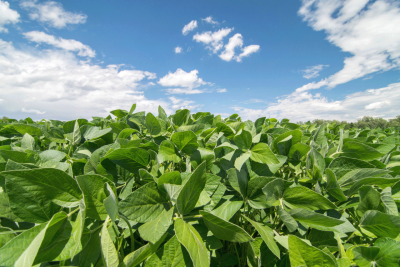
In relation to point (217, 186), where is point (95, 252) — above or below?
below

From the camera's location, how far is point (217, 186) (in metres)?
0.83

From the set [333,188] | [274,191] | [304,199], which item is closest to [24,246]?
[274,191]

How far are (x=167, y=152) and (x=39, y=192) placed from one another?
1.74 feet

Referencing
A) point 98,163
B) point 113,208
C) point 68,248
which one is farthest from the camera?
point 98,163

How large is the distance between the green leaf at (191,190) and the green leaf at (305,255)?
0.35 meters

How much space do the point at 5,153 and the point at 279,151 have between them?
1457 mm

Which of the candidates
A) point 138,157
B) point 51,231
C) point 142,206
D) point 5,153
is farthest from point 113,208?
point 5,153

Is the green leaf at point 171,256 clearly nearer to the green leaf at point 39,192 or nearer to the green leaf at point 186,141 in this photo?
the green leaf at point 39,192

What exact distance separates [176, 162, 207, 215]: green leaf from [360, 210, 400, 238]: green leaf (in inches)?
30.4

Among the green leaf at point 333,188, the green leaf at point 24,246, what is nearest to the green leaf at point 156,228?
the green leaf at point 24,246

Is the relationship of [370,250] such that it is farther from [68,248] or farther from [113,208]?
[68,248]

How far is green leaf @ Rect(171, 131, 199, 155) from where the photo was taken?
98 cm

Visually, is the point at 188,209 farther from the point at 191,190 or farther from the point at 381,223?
the point at 381,223

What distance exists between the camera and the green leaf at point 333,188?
91 cm
